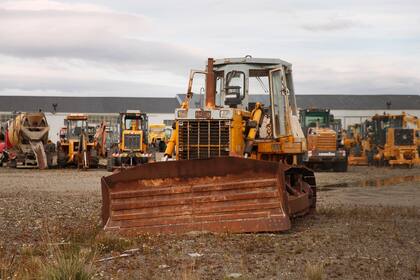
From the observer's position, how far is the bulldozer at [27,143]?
34750 millimetres

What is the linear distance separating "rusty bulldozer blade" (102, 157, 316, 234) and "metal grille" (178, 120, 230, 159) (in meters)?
1.56

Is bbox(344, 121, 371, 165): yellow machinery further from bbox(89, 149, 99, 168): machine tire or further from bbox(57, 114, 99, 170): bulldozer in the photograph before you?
bbox(57, 114, 99, 170): bulldozer

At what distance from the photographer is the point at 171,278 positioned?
7301 mm

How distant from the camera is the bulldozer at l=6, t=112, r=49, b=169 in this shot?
34.8 meters

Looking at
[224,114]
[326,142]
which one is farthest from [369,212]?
[326,142]

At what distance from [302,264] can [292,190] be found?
404 centimetres

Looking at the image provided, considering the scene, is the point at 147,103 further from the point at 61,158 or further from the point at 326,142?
the point at 326,142

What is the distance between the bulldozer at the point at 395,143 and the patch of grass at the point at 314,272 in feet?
94.6

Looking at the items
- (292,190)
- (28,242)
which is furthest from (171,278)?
(292,190)

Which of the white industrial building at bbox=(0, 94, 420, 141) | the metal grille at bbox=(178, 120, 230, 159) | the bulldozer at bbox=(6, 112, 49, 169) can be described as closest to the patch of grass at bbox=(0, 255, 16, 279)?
the metal grille at bbox=(178, 120, 230, 159)

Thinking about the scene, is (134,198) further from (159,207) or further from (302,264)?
(302,264)

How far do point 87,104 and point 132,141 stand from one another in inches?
2348

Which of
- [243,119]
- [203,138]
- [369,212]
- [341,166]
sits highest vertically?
[243,119]

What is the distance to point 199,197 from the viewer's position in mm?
10664
